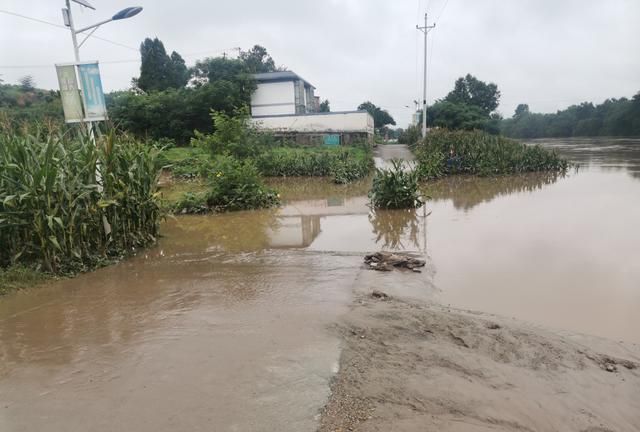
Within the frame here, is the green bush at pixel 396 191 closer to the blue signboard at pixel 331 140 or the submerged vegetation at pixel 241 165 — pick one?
the submerged vegetation at pixel 241 165

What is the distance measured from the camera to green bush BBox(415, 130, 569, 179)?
712 inches

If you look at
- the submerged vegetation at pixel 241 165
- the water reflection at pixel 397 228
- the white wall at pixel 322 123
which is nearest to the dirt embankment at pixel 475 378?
the water reflection at pixel 397 228

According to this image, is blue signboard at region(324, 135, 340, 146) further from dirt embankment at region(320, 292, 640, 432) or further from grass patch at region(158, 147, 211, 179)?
dirt embankment at region(320, 292, 640, 432)

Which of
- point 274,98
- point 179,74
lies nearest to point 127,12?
point 274,98

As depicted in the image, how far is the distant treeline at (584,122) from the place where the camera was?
52981 millimetres

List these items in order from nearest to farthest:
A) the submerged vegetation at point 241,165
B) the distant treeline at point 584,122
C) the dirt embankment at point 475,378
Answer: the dirt embankment at point 475,378, the submerged vegetation at point 241,165, the distant treeline at point 584,122

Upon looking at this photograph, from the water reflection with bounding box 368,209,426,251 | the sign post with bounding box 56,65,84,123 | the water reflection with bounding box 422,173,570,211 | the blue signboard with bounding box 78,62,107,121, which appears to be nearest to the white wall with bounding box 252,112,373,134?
the water reflection with bounding box 422,173,570,211

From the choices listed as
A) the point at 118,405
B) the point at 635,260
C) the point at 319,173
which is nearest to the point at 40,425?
the point at 118,405

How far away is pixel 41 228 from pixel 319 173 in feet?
46.3

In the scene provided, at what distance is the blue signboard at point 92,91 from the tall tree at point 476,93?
173 ft

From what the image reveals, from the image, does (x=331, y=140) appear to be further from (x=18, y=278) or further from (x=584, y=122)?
(x=584, y=122)

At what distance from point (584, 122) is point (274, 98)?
52.4 meters

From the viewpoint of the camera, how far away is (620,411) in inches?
107

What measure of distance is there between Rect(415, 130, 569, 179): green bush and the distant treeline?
35722 millimetres
